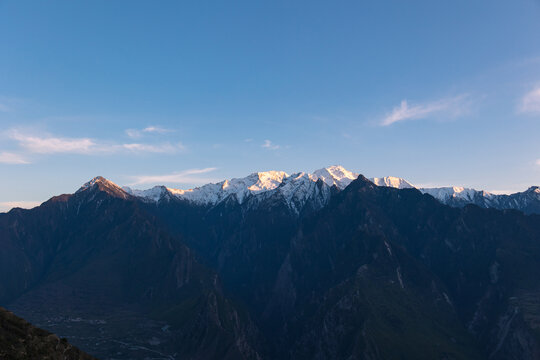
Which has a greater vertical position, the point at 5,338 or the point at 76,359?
the point at 5,338

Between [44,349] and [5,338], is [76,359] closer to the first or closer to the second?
[44,349]

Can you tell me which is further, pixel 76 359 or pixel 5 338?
pixel 76 359

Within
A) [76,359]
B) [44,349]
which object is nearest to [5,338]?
[44,349]
